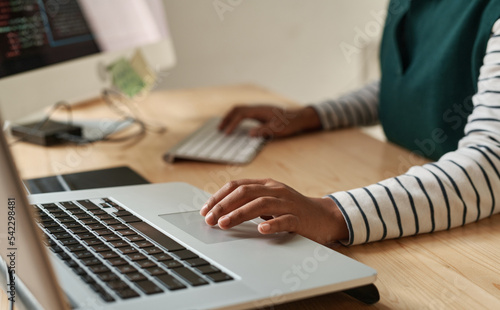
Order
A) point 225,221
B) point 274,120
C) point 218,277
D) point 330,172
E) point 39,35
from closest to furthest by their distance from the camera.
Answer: point 218,277 < point 225,221 < point 330,172 < point 39,35 < point 274,120

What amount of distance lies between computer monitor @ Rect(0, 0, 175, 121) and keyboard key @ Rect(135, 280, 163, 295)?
0.52 meters

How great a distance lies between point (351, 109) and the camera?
1178mm

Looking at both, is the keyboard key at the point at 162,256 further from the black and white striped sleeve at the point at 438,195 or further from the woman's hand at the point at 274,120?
the woman's hand at the point at 274,120

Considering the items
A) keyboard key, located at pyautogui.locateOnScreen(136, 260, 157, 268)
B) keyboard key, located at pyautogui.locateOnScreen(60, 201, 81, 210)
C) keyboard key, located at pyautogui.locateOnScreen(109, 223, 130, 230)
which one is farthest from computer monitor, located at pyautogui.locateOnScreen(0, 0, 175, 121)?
keyboard key, located at pyautogui.locateOnScreen(136, 260, 157, 268)

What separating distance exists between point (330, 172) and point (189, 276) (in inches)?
18.7

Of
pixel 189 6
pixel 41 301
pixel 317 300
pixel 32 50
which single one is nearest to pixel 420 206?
pixel 317 300

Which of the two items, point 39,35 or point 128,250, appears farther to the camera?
point 39,35

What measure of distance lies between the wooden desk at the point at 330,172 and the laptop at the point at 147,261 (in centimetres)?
5

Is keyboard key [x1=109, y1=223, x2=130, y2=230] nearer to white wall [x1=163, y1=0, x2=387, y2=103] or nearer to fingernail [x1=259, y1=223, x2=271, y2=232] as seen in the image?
fingernail [x1=259, y1=223, x2=271, y2=232]

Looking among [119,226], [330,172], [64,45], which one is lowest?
[330,172]

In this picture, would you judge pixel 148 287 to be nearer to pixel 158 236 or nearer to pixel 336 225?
pixel 158 236

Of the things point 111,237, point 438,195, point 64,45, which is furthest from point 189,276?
point 64,45

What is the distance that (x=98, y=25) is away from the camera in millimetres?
1184

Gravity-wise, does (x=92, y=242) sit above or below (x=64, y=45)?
below
